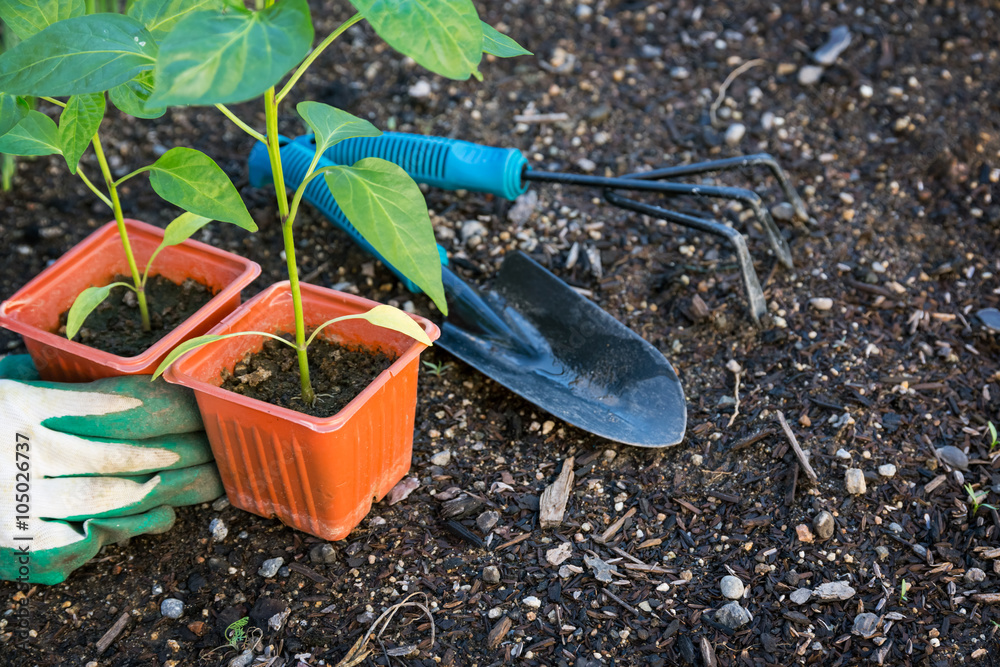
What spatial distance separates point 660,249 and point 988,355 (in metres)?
0.96

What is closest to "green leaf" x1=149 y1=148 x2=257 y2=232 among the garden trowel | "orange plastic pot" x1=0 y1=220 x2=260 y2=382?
"orange plastic pot" x1=0 y1=220 x2=260 y2=382

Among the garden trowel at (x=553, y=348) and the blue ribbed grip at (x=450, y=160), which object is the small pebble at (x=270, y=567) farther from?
the blue ribbed grip at (x=450, y=160)

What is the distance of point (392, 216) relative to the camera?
50.6 inches

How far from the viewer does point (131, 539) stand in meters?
1.79

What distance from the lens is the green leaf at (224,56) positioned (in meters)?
0.96

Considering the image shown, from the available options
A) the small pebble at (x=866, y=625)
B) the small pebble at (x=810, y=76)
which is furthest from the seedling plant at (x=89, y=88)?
the small pebble at (x=810, y=76)

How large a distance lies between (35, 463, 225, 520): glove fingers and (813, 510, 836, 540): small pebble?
138 cm

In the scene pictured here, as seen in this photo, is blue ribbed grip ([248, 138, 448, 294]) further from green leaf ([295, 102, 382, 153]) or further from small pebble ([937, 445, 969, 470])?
small pebble ([937, 445, 969, 470])

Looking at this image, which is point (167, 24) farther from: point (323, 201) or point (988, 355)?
point (988, 355)

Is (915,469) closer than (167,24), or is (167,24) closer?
(167,24)

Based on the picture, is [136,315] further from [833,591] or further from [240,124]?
[833,591]

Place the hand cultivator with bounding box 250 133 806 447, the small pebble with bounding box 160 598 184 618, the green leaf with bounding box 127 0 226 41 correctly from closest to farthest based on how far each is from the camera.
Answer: the green leaf with bounding box 127 0 226 41 < the small pebble with bounding box 160 598 184 618 < the hand cultivator with bounding box 250 133 806 447

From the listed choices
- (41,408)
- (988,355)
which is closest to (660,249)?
(988,355)

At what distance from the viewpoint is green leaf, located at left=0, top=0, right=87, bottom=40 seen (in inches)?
57.4
